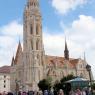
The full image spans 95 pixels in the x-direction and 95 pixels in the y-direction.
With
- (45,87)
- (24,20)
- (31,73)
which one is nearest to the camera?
(45,87)

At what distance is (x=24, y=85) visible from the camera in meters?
108

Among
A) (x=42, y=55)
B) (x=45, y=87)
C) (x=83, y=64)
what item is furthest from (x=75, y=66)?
(x=45, y=87)

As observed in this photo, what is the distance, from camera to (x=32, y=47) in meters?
110

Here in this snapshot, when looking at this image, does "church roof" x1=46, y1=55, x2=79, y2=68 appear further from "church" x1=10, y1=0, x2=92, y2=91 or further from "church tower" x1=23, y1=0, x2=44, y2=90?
"church tower" x1=23, y1=0, x2=44, y2=90

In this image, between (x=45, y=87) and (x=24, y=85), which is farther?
(x=24, y=85)

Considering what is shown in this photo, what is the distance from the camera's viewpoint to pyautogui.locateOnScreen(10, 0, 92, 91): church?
107562 mm

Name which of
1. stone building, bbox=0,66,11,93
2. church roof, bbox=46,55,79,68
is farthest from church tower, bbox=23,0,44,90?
stone building, bbox=0,66,11,93

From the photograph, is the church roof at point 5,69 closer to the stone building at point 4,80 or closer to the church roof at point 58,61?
the stone building at point 4,80

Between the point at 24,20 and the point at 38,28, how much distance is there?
18.2ft

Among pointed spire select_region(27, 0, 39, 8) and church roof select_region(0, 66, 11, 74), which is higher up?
pointed spire select_region(27, 0, 39, 8)

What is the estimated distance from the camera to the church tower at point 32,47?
107125 mm

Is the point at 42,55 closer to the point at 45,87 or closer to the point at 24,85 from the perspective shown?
the point at 24,85

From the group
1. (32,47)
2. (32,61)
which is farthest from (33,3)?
(32,61)

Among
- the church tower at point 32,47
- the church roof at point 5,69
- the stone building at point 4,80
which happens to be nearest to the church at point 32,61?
the church tower at point 32,47
